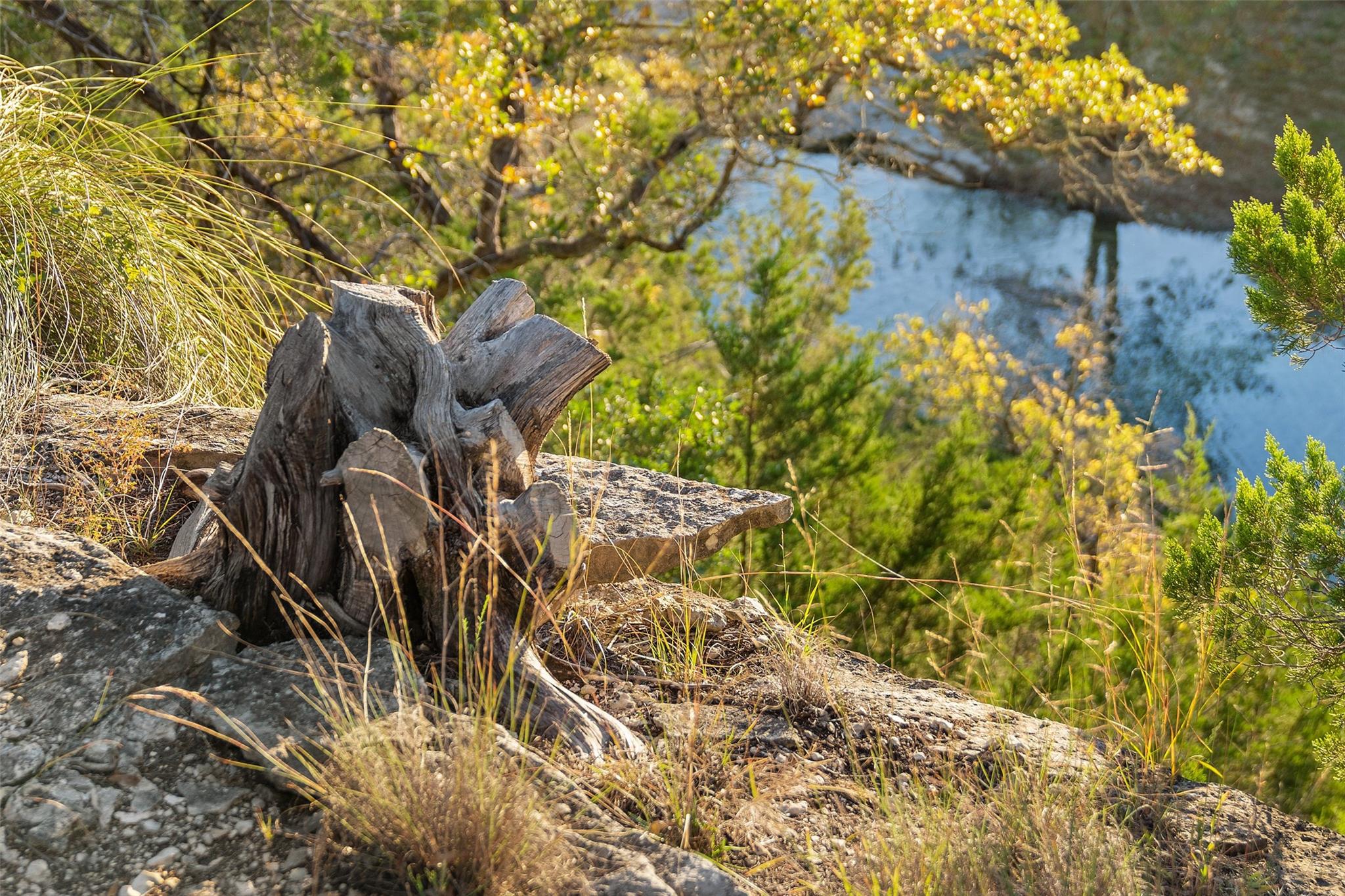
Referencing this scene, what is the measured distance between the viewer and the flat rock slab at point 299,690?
1.65 meters

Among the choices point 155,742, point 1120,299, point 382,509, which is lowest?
point 155,742

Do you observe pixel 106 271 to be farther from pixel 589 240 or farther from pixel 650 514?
pixel 589 240

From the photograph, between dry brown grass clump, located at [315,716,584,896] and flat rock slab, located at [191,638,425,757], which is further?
flat rock slab, located at [191,638,425,757]

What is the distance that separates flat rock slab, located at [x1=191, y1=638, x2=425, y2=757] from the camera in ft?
5.43

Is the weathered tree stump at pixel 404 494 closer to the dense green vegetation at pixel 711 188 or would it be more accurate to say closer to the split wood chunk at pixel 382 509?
the split wood chunk at pixel 382 509

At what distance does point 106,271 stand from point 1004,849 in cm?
281

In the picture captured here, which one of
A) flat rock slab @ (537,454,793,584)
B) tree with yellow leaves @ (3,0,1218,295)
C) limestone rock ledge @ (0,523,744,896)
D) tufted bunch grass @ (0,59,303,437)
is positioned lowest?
limestone rock ledge @ (0,523,744,896)

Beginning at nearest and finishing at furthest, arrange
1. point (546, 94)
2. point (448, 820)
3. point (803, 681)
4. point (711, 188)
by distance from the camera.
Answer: point (448, 820) < point (803, 681) < point (546, 94) < point (711, 188)

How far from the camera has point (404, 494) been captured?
1854 millimetres

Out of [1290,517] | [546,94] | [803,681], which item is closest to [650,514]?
[803,681]

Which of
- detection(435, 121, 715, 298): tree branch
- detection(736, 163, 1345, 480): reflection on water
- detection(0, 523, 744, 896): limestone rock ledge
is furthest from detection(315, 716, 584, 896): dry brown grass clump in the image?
detection(736, 163, 1345, 480): reflection on water

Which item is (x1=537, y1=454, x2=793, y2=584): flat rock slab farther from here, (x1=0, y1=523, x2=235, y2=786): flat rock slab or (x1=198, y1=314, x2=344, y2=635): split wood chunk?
(x1=0, y1=523, x2=235, y2=786): flat rock slab

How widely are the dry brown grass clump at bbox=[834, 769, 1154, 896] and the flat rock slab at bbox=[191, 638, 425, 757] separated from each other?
805 millimetres

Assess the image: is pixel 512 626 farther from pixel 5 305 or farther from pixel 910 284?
pixel 910 284
